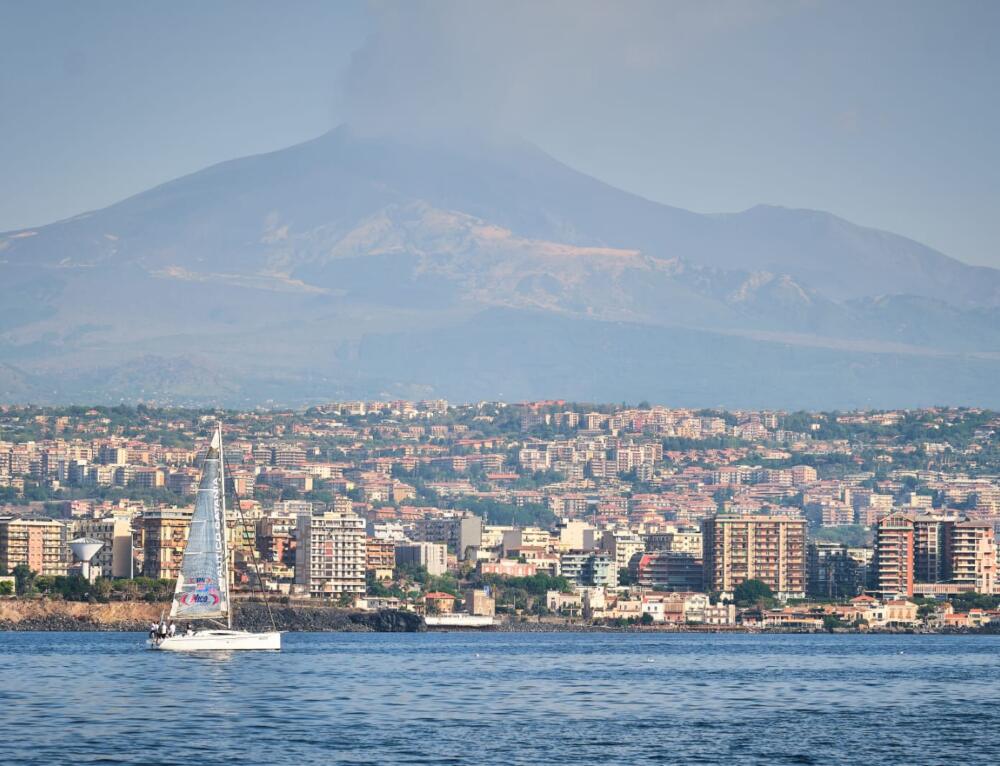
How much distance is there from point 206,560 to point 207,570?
0.40m

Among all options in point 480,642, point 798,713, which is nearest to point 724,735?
point 798,713

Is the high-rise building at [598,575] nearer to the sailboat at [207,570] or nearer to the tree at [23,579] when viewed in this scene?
the tree at [23,579]

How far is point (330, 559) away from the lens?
17888 centimetres

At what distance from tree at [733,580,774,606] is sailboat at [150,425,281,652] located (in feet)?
308

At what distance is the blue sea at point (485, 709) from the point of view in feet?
167

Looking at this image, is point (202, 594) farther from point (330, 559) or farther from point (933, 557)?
point (933, 557)

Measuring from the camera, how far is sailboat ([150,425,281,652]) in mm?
87625

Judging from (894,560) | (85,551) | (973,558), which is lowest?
(894,560)

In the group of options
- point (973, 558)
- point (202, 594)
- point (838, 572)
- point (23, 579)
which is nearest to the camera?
point (202, 594)

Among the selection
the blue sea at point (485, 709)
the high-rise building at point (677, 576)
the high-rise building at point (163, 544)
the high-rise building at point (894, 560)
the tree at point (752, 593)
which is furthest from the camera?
the high-rise building at point (677, 576)

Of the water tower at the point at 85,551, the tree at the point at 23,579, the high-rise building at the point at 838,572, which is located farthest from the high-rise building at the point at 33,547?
the high-rise building at the point at 838,572

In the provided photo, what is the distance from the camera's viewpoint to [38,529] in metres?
179

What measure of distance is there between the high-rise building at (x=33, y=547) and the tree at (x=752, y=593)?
5112cm

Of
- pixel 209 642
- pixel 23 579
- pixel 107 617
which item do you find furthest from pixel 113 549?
pixel 209 642
